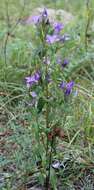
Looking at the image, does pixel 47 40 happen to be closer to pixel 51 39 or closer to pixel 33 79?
pixel 51 39

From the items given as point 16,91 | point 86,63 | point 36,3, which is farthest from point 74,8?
point 16,91

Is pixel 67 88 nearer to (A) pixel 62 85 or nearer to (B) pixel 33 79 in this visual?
(A) pixel 62 85

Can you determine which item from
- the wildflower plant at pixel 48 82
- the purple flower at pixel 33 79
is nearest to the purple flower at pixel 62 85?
the wildflower plant at pixel 48 82

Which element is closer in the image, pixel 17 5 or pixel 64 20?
pixel 64 20

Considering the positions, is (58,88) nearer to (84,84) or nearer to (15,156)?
(15,156)

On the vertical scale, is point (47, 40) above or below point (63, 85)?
above

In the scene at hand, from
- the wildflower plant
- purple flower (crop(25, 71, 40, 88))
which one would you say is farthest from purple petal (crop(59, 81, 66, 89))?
purple flower (crop(25, 71, 40, 88))

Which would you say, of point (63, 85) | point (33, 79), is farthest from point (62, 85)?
point (33, 79)

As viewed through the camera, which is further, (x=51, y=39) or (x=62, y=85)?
(x=62, y=85)

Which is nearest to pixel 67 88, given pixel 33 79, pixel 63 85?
pixel 63 85
